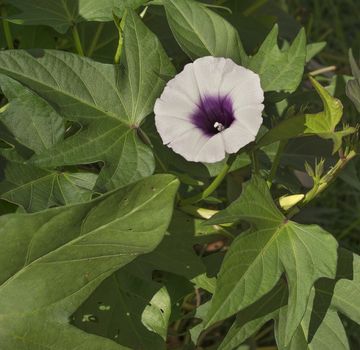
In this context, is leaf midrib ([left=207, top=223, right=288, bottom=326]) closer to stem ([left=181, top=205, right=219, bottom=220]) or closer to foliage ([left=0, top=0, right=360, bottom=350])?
foliage ([left=0, top=0, right=360, bottom=350])

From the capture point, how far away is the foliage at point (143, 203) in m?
0.88

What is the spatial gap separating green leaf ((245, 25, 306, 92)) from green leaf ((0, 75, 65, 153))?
27cm

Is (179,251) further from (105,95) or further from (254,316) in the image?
(105,95)

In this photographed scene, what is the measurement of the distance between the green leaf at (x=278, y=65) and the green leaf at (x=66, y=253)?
0.79 ft

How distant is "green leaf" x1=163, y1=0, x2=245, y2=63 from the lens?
1.00 metres

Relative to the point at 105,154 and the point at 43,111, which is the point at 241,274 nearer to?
the point at 105,154

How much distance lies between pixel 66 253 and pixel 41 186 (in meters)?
0.16

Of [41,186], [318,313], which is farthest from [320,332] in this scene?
[41,186]

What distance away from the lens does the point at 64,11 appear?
44.3 inches

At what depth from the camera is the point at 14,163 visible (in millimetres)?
1023

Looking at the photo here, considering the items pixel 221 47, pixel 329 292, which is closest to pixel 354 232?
pixel 329 292

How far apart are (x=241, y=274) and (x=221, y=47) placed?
0.30m

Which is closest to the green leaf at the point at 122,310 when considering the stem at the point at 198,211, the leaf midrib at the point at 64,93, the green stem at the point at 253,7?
the stem at the point at 198,211

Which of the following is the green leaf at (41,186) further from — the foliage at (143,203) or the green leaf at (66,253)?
the green leaf at (66,253)
